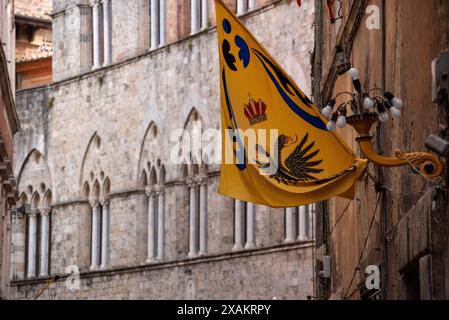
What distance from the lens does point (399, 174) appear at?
45.3 feet

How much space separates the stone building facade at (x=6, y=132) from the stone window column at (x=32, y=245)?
12.3 m

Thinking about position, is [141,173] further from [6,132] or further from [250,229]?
[6,132]

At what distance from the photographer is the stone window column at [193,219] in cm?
3812

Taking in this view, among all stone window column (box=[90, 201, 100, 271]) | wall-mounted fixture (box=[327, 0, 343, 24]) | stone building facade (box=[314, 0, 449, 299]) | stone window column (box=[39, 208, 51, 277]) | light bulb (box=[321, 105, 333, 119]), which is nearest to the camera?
stone building facade (box=[314, 0, 449, 299])

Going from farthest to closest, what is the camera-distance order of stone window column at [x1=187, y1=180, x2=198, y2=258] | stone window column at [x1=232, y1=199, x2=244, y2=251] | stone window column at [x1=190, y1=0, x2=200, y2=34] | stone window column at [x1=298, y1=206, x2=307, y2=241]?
stone window column at [x1=190, y1=0, x2=200, y2=34], stone window column at [x1=187, y1=180, x2=198, y2=258], stone window column at [x1=232, y1=199, x2=244, y2=251], stone window column at [x1=298, y1=206, x2=307, y2=241]

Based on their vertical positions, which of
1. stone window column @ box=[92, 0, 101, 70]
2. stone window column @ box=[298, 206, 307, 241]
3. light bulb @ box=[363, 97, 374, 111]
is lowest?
light bulb @ box=[363, 97, 374, 111]

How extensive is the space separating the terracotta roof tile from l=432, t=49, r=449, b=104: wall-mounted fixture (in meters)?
40.3

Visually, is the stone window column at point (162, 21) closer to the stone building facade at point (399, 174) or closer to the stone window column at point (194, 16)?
the stone window column at point (194, 16)

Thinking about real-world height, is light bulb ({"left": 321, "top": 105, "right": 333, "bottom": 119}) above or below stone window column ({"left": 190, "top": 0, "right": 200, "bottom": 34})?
below

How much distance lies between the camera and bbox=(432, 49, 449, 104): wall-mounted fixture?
10.8m

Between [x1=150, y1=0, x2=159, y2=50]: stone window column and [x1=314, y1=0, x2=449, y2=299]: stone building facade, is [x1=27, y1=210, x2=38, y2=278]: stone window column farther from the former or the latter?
[x1=314, y1=0, x2=449, y2=299]: stone building facade

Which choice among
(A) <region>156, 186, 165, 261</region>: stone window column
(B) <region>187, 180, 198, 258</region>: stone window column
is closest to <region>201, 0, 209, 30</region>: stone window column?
(B) <region>187, 180, 198, 258</region>: stone window column

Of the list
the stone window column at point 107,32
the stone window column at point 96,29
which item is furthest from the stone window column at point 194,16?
the stone window column at point 96,29

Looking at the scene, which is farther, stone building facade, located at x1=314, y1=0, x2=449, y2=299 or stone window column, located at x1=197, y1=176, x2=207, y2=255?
stone window column, located at x1=197, y1=176, x2=207, y2=255
